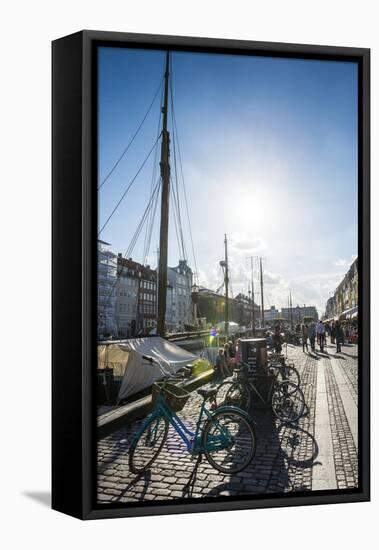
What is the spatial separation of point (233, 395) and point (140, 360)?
107 cm

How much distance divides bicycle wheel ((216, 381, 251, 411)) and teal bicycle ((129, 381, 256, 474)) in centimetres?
6

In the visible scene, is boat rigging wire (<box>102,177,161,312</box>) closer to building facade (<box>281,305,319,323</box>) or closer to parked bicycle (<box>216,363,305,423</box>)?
parked bicycle (<box>216,363,305,423</box>)

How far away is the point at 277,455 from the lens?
24.4 ft

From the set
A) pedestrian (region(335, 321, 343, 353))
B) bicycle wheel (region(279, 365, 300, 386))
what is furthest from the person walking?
bicycle wheel (region(279, 365, 300, 386))

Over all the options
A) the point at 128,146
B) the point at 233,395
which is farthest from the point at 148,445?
the point at 128,146

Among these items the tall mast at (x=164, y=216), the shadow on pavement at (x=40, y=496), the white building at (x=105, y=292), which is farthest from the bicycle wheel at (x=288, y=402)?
the shadow on pavement at (x=40, y=496)

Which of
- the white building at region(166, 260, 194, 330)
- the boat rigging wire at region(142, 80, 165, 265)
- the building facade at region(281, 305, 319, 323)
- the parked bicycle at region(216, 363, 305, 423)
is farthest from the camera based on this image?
the building facade at region(281, 305, 319, 323)

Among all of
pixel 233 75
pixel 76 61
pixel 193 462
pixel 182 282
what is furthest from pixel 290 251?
pixel 76 61

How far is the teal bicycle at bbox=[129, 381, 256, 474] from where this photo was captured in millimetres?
7206

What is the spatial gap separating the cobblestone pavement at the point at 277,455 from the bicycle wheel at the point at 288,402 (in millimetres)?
65

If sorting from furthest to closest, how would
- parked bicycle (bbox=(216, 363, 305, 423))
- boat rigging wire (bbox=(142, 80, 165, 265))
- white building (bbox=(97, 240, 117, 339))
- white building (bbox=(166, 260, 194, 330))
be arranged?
parked bicycle (bbox=(216, 363, 305, 423)) → white building (bbox=(166, 260, 194, 330)) → boat rigging wire (bbox=(142, 80, 165, 265)) → white building (bbox=(97, 240, 117, 339))

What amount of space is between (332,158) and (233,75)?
1.38 meters

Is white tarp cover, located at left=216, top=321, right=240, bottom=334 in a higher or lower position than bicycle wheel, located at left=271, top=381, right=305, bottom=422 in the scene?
higher

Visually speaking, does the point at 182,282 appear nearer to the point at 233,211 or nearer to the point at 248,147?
the point at 233,211
